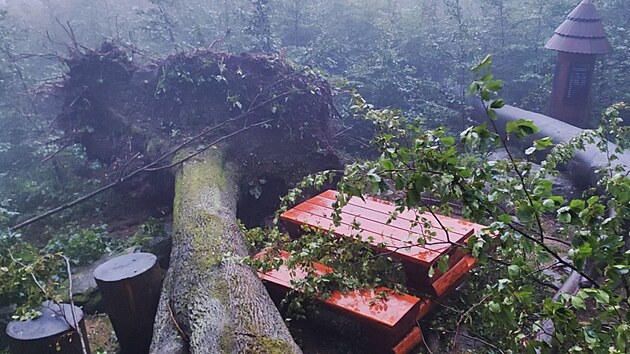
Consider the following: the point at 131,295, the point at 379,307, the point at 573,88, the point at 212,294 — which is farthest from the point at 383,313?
the point at 573,88

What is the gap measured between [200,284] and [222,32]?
7766mm

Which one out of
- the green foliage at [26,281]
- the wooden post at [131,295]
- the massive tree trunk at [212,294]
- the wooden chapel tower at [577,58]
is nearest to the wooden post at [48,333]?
the green foliage at [26,281]

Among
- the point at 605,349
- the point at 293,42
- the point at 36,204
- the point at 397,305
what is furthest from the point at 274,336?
the point at 293,42

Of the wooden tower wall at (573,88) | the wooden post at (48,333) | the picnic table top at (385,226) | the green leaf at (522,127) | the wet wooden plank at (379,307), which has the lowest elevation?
the wet wooden plank at (379,307)

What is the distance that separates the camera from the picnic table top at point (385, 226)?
350 cm

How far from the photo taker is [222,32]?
10.0 m

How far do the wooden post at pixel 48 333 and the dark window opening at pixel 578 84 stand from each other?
23.9 feet

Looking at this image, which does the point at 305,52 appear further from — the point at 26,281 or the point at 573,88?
the point at 26,281

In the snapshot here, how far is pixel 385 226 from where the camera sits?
3.94m

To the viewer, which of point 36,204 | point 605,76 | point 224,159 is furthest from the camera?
point 605,76

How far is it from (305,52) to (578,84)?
465 centimetres

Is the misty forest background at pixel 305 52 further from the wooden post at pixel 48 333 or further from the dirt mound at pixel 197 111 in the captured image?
the wooden post at pixel 48 333

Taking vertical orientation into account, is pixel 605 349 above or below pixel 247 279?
above

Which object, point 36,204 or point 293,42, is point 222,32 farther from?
point 36,204
